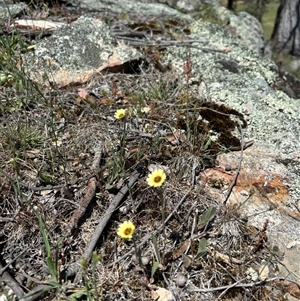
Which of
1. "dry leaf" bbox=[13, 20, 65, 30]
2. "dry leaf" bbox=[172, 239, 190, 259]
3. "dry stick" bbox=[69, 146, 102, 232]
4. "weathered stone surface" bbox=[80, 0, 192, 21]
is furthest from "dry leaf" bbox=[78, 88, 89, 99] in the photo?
"weathered stone surface" bbox=[80, 0, 192, 21]

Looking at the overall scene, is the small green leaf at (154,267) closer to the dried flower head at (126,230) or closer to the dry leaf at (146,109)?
the dried flower head at (126,230)

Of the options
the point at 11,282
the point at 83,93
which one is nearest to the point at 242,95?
the point at 83,93

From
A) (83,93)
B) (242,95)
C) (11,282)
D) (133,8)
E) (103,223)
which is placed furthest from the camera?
(133,8)

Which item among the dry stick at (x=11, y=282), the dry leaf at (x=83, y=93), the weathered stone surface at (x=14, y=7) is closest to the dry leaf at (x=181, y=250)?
the dry stick at (x=11, y=282)

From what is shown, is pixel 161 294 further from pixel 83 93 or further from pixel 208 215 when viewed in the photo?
pixel 83 93

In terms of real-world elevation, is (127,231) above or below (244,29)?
above

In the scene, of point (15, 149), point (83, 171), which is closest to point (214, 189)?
point (83, 171)

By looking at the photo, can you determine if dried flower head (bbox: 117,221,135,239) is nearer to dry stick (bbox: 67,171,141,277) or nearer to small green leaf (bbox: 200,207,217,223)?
dry stick (bbox: 67,171,141,277)
